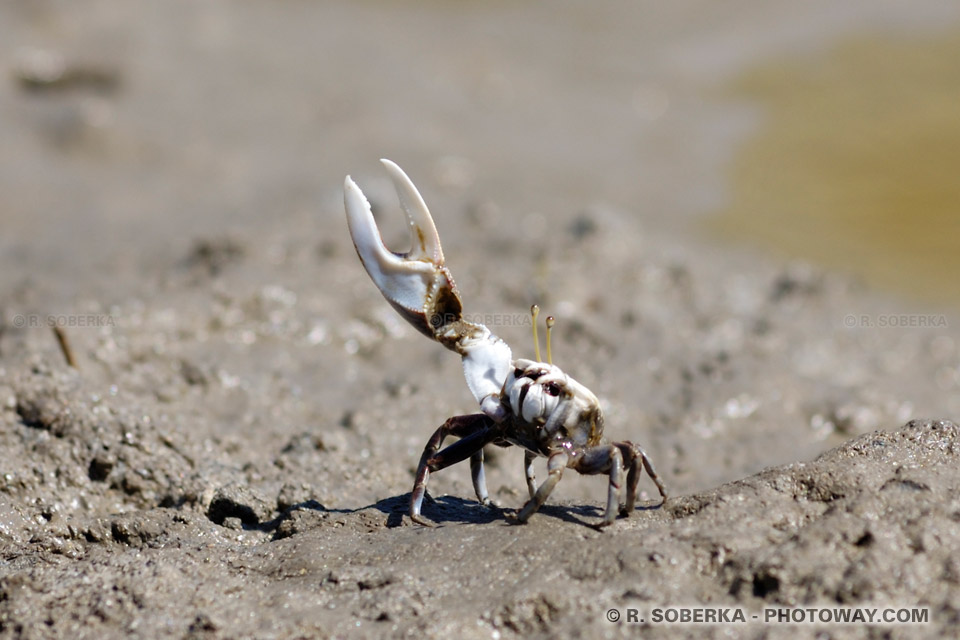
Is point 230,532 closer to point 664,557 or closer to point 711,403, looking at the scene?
point 664,557

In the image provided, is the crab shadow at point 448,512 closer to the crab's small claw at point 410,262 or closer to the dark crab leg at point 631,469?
the dark crab leg at point 631,469

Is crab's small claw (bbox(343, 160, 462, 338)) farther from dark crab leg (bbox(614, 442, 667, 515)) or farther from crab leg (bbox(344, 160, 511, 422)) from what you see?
dark crab leg (bbox(614, 442, 667, 515))

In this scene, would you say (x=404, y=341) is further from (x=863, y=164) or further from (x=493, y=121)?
(x=863, y=164)

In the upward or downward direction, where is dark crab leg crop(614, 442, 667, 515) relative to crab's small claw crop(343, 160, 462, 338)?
downward

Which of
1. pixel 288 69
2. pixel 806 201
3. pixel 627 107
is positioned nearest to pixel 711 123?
pixel 627 107

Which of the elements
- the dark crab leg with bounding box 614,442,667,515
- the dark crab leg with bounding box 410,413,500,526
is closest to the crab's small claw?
the dark crab leg with bounding box 410,413,500,526

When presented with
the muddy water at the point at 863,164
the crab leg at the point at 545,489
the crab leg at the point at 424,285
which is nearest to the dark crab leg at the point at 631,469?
the crab leg at the point at 545,489
